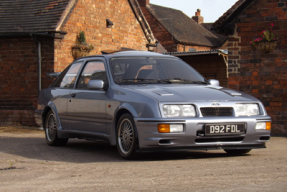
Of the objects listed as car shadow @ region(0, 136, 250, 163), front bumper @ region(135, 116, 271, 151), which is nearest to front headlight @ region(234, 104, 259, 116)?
front bumper @ region(135, 116, 271, 151)

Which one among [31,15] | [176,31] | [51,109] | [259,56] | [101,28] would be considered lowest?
[51,109]

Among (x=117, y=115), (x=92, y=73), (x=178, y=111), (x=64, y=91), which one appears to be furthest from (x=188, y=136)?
(x=64, y=91)

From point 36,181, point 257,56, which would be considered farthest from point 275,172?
point 257,56

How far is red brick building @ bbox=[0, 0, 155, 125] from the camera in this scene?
16.2 meters

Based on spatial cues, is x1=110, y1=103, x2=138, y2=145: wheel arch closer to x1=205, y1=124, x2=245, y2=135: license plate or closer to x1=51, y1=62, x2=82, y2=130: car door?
x1=205, y1=124, x2=245, y2=135: license plate

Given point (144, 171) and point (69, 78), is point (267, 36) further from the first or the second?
point (144, 171)

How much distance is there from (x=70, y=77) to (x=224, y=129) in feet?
11.4

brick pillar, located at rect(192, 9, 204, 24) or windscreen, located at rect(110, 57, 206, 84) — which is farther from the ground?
brick pillar, located at rect(192, 9, 204, 24)

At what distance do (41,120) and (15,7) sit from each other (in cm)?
944

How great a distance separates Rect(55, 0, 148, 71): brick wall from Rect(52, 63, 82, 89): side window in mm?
6841

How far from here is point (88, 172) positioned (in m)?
5.91

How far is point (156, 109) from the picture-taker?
21.2 feet

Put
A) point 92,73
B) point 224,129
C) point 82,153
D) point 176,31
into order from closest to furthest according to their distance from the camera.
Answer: point 224,129 < point 82,153 < point 92,73 < point 176,31

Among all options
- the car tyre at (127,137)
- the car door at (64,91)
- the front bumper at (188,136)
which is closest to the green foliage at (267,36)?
the car door at (64,91)
